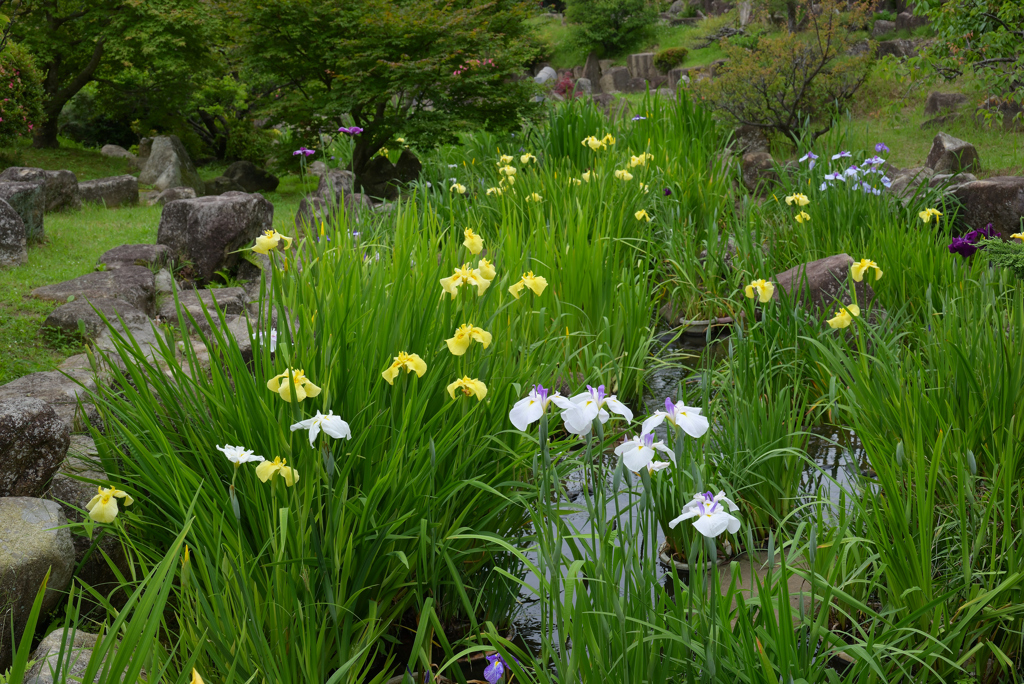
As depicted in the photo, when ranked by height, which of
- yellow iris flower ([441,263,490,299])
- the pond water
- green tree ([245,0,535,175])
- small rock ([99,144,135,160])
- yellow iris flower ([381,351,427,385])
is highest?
green tree ([245,0,535,175])

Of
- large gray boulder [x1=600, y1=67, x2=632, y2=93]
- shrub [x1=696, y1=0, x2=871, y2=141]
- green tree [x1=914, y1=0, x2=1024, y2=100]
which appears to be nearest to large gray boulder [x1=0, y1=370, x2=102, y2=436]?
green tree [x1=914, y1=0, x2=1024, y2=100]

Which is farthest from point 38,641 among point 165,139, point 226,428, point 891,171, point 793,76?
point 165,139

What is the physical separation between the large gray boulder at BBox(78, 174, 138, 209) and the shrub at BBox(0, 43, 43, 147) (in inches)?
56.6

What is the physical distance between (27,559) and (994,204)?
5.18 m

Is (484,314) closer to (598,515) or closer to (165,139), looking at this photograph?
(598,515)

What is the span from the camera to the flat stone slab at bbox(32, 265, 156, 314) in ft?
15.1

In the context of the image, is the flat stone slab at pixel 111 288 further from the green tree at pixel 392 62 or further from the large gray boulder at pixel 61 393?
the green tree at pixel 392 62

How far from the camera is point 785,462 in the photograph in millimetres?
2354

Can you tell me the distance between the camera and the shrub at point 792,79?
25.7 feet

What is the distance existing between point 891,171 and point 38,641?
22.2ft

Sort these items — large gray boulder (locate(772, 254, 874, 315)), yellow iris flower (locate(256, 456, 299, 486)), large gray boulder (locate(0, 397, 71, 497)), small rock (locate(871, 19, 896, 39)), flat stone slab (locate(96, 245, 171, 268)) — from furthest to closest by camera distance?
small rock (locate(871, 19, 896, 39)), flat stone slab (locate(96, 245, 171, 268)), large gray boulder (locate(772, 254, 874, 315)), large gray boulder (locate(0, 397, 71, 497)), yellow iris flower (locate(256, 456, 299, 486))

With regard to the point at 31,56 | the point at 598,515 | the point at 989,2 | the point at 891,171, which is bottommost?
the point at 891,171

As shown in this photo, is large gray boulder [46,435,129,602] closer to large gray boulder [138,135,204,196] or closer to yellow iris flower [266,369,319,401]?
yellow iris flower [266,369,319,401]

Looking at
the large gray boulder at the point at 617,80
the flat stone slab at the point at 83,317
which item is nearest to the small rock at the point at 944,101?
the flat stone slab at the point at 83,317
